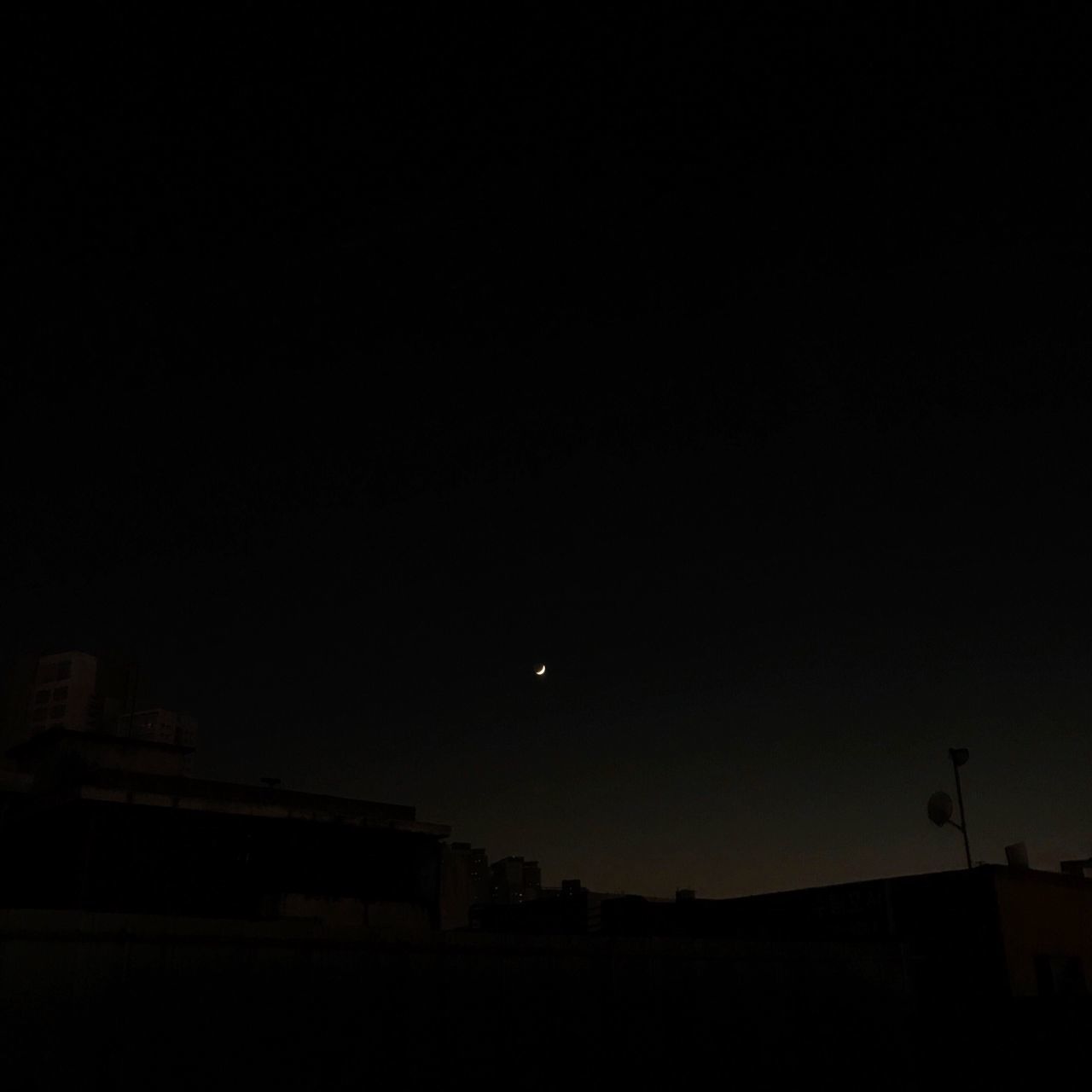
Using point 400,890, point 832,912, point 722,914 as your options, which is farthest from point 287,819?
point 832,912

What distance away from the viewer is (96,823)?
78.5 feet

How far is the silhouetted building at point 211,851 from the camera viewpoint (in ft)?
78.2

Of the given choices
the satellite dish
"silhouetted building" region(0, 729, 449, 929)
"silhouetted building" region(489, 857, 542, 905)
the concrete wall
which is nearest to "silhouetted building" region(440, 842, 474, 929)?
"silhouetted building" region(0, 729, 449, 929)

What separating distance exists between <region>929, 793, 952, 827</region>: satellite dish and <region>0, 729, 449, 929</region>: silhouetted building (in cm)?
1410

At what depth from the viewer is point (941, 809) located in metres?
26.4

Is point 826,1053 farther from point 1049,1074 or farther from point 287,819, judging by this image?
point 287,819

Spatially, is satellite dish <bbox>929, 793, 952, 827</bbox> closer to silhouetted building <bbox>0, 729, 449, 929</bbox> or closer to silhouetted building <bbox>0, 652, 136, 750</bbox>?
silhouetted building <bbox>0, 729, 449, 929</bbox>

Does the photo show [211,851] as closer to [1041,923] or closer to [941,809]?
[941,809]

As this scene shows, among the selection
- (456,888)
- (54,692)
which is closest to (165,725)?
(54,692)

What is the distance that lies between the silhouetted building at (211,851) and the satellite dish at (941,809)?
555 inches

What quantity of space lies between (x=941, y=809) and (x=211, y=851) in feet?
63.8

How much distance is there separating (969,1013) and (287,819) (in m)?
17.2

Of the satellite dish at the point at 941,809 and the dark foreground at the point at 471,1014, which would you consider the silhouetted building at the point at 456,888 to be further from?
the dark foreground at the point at 471,1014

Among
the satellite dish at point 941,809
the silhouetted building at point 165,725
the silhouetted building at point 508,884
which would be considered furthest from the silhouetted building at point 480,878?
Answer: the satellite dish at point 941,809
